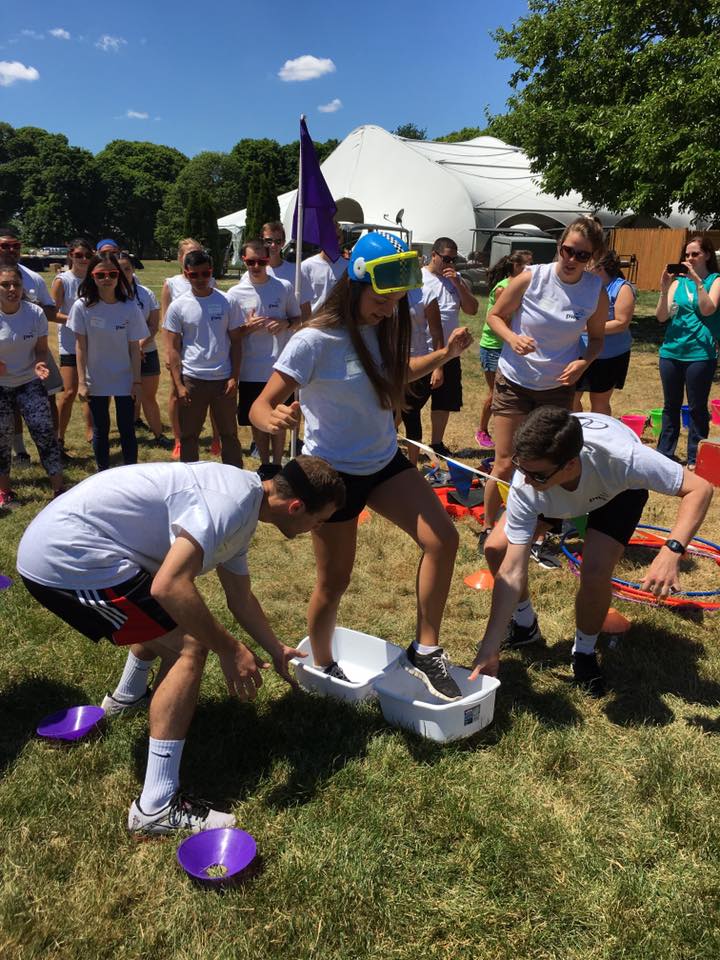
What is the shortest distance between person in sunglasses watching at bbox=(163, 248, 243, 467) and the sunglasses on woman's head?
312cm

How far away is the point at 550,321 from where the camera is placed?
4.58 meters

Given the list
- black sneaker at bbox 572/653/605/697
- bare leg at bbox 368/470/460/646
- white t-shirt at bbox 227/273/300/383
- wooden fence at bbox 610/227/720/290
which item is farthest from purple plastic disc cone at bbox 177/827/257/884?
wooden fence at bbox 610/227/720/290

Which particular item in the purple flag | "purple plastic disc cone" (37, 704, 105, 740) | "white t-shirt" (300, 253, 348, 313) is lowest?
"purple plastic disc cone" (37, 704, 105, 740)

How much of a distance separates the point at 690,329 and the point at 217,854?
262 inches

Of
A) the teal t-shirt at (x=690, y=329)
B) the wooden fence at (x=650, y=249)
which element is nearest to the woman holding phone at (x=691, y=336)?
the teal t-shirt at (x=690, y=329)

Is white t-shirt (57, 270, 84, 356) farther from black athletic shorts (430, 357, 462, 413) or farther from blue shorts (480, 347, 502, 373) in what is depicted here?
blue shorts (480, 347, 502, 373)

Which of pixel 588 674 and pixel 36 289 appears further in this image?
pixel 36 289

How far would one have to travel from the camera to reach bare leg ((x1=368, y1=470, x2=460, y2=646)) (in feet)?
10.3

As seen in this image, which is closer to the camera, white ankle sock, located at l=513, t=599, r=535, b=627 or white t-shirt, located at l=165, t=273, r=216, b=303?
white ankle sock, located at l=513, t=599, r=535, b=627

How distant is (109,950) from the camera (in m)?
2.25

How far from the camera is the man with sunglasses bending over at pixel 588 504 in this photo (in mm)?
2920

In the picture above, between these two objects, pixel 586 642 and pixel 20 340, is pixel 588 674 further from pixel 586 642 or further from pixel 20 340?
pixel 20 340

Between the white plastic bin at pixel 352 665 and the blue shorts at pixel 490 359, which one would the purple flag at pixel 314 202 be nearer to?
the blue shorts at pixel 490 359

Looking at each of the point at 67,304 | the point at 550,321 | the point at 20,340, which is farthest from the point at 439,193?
the point at 550,321
